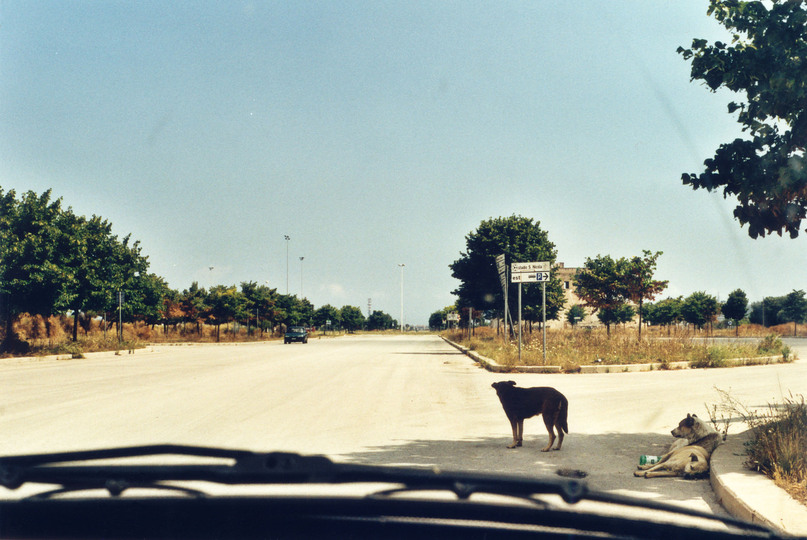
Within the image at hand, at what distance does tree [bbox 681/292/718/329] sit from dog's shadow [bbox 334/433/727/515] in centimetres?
5246

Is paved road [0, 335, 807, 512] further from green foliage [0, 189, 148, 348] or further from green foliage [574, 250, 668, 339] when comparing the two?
green foliage [574, 250, 668, 339]

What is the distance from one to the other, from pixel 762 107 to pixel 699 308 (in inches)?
2297

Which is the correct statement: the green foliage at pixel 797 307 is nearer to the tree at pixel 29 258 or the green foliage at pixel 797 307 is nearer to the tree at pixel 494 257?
the tree at pixel 494 257

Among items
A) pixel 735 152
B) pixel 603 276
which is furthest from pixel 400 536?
pixel 603 276

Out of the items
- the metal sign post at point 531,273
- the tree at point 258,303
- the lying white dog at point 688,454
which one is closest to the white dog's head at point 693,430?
the lying white dog at point 688,454

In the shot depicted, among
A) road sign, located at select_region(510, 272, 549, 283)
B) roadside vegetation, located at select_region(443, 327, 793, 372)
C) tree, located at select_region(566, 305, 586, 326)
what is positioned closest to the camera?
road sign, located at select_region(510, 272, 549, 283)

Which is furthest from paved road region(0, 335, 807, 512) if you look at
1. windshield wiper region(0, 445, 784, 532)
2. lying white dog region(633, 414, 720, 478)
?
windshield wiper region(0, 445, 784, 532)

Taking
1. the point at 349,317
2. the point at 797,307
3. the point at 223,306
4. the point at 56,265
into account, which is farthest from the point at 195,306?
the point at 349,317

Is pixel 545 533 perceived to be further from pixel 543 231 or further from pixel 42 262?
pixel 543 231

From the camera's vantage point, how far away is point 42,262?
24281 mm

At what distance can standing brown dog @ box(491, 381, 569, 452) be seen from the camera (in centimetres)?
691

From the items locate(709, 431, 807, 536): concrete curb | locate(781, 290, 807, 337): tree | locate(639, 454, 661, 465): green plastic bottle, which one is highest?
locate(781, 290, 807, 337): tree

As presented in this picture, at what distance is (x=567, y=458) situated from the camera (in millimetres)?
6570

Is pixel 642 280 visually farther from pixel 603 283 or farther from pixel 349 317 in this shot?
pixel 349 317
